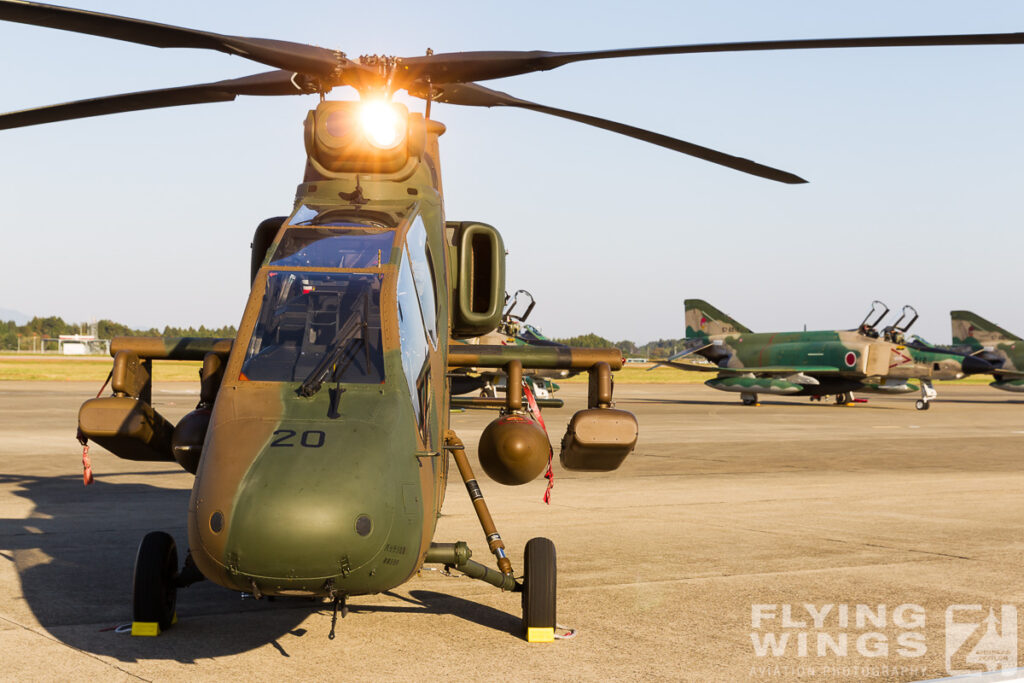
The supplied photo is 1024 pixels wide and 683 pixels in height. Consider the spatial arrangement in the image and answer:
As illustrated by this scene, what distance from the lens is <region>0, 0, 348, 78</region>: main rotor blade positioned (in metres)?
5.47

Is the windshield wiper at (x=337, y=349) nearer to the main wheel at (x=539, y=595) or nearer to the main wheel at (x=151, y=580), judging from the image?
the main wheel at (x=151, y=580)

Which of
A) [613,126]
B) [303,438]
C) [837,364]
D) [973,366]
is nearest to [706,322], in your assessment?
[837,364]

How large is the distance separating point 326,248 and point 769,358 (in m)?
42.9

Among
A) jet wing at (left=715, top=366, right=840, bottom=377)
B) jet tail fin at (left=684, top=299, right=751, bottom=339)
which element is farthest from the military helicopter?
jet tail fin at (left=684, top=299, right=751, bottom=339)

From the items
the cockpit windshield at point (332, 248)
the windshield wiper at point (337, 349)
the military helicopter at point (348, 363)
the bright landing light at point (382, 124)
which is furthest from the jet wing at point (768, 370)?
the windshield wiper at point (337, 349)

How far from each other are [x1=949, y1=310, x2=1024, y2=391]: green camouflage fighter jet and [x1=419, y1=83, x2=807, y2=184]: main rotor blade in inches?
1846

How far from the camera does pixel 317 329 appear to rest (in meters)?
5.65

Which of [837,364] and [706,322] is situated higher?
[706,322]

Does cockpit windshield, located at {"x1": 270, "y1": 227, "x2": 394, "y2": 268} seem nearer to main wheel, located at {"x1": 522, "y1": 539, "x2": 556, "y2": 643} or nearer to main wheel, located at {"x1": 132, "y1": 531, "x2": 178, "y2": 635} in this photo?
main wheel, located at {"x1": 132, "y1": 531, "x2": 178, "y2": 635}

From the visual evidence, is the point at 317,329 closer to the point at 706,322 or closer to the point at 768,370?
the point at 768,370

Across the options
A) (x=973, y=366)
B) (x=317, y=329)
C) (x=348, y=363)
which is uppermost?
(x=317, y=329)

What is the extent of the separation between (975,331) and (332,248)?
55.5 meters

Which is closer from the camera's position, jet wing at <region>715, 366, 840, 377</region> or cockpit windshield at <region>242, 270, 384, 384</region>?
cockpit windshield at <region>242, 270, 384, 384</region>

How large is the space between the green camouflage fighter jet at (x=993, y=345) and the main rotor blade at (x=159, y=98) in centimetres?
4920
